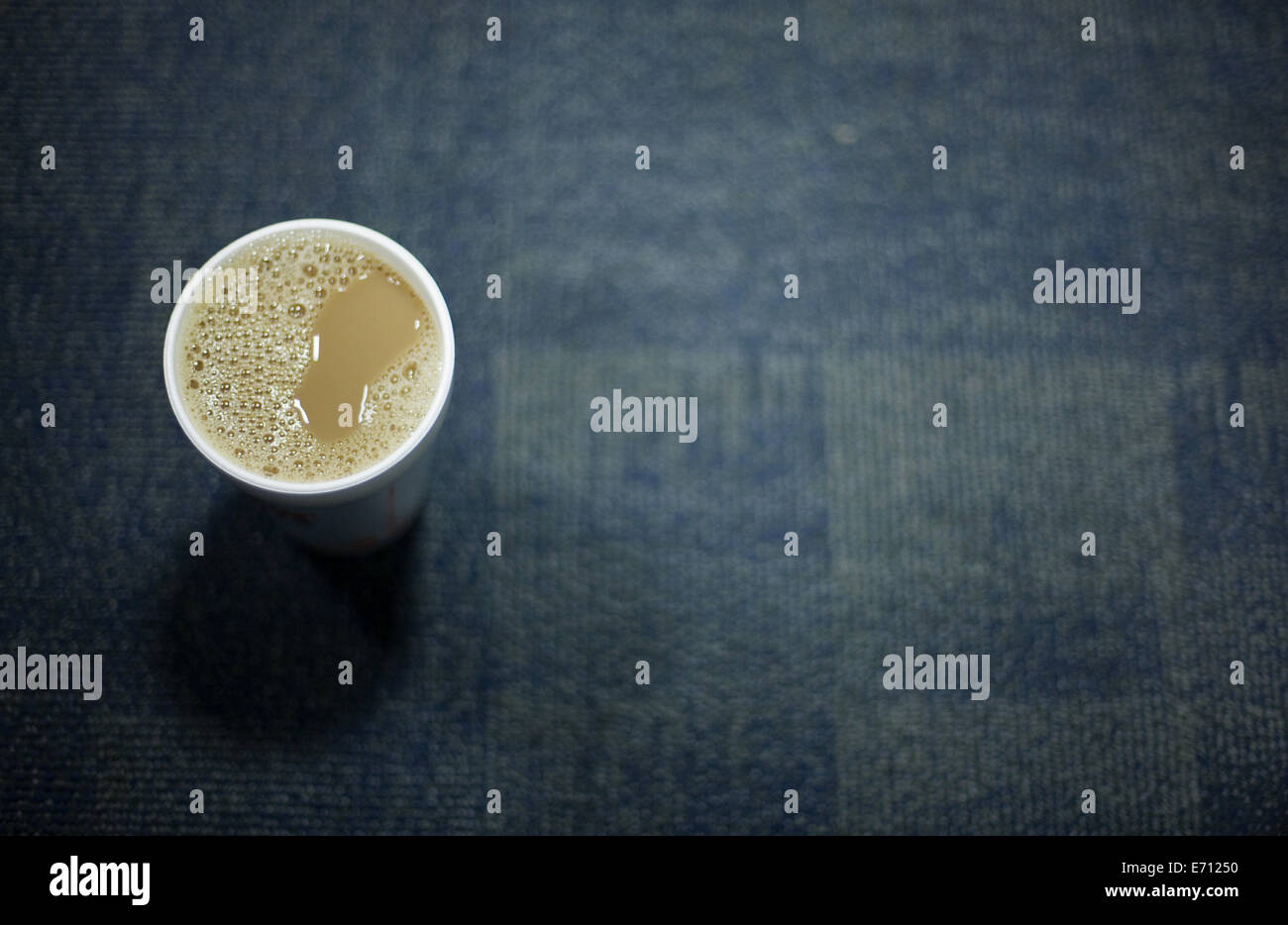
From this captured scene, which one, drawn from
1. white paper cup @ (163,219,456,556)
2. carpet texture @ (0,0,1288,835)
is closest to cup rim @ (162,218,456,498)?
white paper cup @ (163,219,456,556)

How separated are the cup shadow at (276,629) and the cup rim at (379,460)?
19 centimetres

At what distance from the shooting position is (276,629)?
0.84m

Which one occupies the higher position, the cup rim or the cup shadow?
the cup rim

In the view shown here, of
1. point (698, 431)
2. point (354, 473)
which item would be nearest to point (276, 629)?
point (354, 473)

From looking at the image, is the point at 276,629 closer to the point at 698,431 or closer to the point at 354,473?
the point at 354,473

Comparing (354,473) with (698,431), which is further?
(698,431)

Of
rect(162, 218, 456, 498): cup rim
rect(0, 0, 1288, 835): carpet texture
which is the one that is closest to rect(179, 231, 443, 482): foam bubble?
rect(162, 218, 456, 498): cup rim

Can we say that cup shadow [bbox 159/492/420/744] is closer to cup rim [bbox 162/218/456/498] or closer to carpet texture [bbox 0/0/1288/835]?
carpet texture [bbox 0/0/1288/835]

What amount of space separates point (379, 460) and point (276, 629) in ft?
0.77

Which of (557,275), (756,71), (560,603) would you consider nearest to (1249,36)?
(756,71)

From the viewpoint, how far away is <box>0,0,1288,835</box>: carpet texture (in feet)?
2.72

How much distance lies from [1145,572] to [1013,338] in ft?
0.74

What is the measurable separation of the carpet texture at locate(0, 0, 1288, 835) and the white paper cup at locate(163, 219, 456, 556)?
3.6 inches

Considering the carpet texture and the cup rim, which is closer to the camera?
the cup rim
